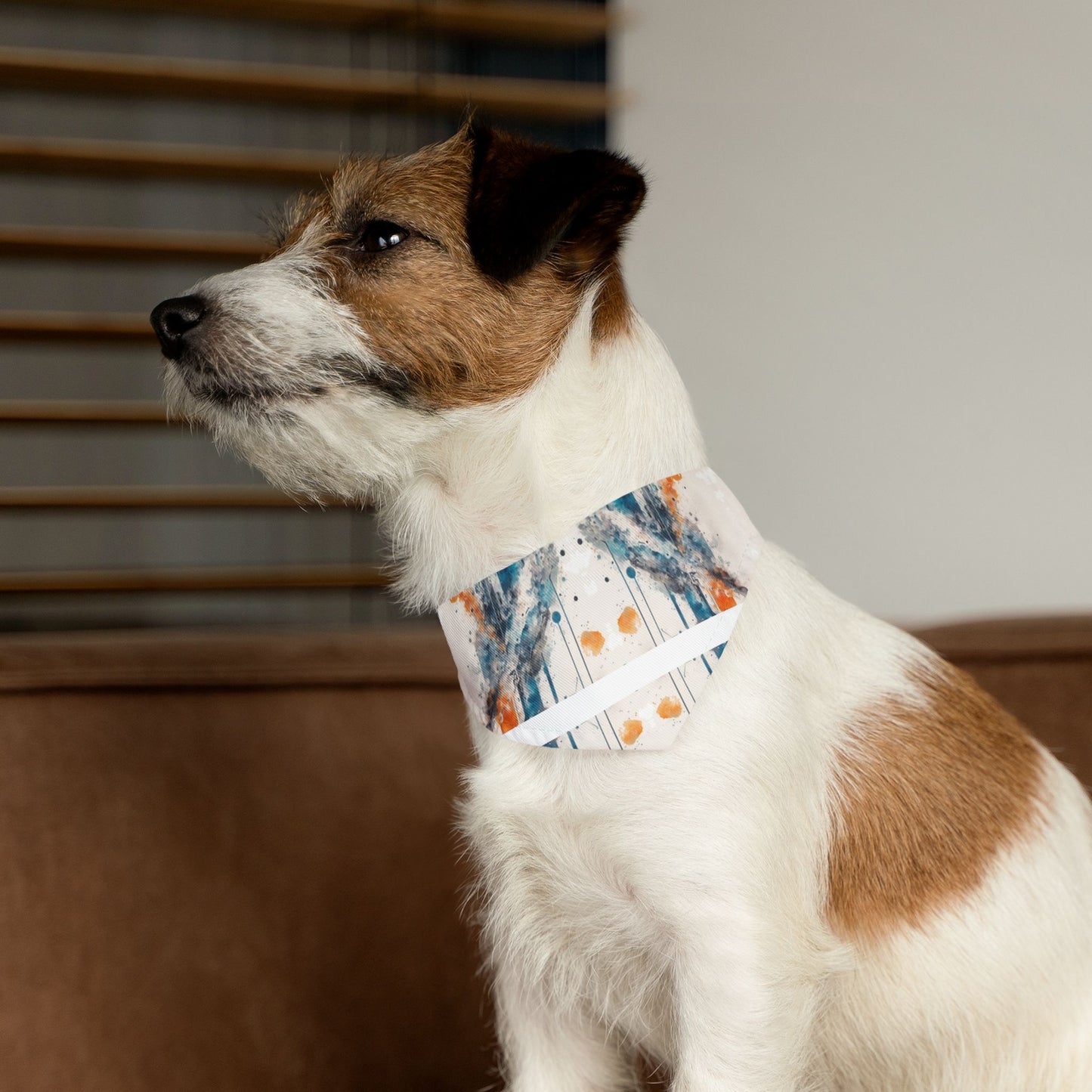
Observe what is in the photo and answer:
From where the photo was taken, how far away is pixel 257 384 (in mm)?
976

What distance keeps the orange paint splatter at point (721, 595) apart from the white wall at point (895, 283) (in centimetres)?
99

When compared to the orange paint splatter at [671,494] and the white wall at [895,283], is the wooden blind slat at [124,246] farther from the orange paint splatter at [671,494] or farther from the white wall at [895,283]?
the orange paint splatter at [671,494]

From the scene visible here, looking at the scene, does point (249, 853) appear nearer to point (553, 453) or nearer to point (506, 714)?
point (506, 714)

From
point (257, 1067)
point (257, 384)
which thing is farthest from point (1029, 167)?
point (257, 1067)

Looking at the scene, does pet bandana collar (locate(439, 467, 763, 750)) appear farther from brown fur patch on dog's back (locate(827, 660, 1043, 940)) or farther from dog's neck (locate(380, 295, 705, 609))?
brown fur patch on dog's back (locate(827, 660, 1043, 940))

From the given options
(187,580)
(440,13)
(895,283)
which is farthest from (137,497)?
(895,283)

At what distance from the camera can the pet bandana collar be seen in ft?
3.01

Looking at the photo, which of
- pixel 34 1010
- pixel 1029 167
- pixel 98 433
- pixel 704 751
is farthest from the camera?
pixel 98 433

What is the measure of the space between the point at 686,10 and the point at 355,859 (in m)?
2.35

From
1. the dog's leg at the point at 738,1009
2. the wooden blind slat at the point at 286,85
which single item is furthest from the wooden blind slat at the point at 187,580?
the dog's leg at the point at 738,1009

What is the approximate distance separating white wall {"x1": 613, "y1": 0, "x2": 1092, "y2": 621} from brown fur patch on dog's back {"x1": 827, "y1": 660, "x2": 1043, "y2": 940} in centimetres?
82

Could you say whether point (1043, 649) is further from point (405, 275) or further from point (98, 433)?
point (98, 433)

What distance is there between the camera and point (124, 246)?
12.0 feet

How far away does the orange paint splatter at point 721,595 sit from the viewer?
3.10 ft
